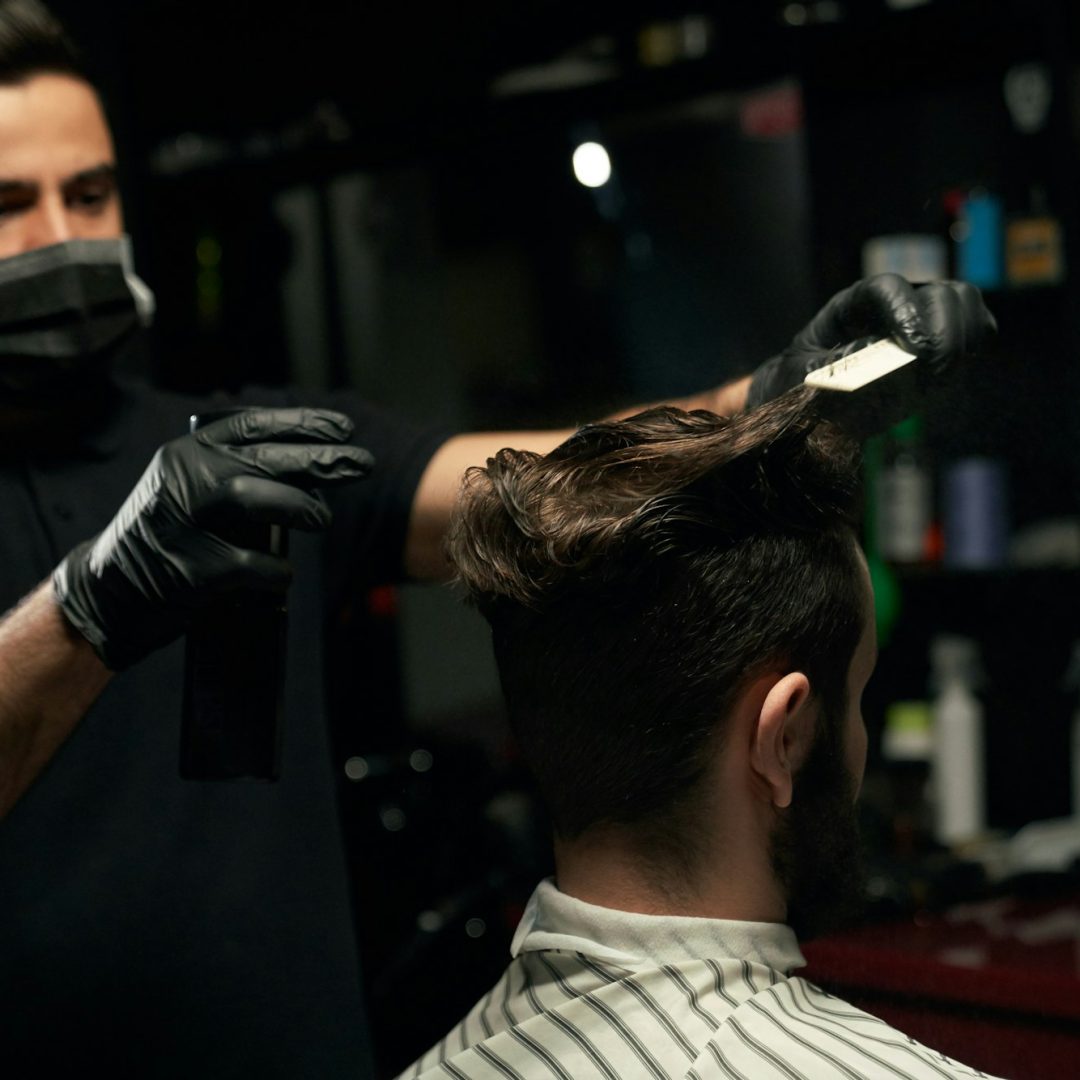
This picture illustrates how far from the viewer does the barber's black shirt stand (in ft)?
4.82

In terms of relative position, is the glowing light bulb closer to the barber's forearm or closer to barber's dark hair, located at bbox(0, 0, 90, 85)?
barber's dark hair, located at bbox(0, 0, 90, 85)

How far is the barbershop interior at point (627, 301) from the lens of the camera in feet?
5.21

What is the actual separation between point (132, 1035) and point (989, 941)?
1273mm

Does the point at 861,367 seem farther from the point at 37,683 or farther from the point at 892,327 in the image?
the point at 37,683

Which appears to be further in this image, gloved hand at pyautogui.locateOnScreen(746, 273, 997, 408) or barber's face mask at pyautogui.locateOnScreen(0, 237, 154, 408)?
barber's face mask at pyautogui.locateOnScreen(0, 237, 154, 408)

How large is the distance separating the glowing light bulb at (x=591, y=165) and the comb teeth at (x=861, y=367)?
185 cm

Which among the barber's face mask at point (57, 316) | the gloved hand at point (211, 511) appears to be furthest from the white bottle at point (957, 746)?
the barber's face mask at point (57, 316)

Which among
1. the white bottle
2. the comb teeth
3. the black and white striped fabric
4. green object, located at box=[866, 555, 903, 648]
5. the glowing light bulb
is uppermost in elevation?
the glowing light bulb

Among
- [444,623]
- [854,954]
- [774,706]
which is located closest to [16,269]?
[444,623]

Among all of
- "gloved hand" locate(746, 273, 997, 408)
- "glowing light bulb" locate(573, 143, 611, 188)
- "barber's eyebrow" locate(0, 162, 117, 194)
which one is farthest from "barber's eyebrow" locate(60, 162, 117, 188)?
"glowing light bulb" locate(573, 143, 611, 188)

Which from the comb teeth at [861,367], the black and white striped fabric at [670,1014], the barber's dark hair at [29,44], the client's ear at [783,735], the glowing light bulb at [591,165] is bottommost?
the black and white striped fabric at [670,1014]

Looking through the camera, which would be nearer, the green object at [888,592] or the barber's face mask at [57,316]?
the barber's face mask at [57,316]

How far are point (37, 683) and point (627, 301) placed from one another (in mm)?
1451

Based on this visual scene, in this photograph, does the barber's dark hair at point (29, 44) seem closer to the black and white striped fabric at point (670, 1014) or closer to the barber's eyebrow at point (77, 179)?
the barber's eyebrow at point (77, 179)
